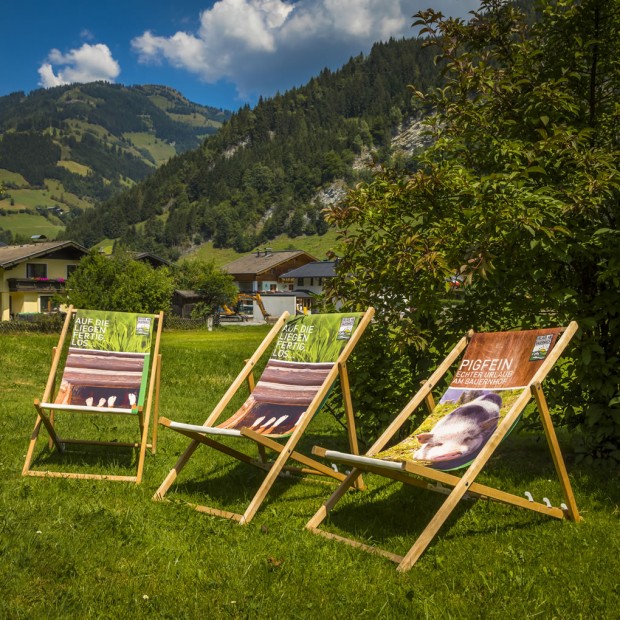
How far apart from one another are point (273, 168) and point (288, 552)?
152 m

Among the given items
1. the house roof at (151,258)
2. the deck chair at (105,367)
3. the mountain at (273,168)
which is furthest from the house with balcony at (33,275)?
the mountain at (273,168)

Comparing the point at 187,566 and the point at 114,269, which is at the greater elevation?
the point at 187,566

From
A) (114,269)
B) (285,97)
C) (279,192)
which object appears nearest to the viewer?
(114,269)

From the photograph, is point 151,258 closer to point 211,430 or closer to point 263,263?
point 263,263

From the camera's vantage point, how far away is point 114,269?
35.9 metres

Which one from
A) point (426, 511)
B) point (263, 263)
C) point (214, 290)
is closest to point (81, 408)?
point (426, 511)

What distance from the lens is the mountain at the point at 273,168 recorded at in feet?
451

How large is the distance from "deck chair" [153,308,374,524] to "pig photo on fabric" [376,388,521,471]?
750mm

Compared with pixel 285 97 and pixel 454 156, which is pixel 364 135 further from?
pixel 454 156

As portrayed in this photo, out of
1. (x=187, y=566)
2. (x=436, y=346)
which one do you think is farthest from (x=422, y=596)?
(x=436, y=346)

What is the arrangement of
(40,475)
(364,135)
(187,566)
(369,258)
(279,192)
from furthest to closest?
1. (364,135)
2. (279,192)
3. (369,258)
4. (40,475)
5. (187,566)

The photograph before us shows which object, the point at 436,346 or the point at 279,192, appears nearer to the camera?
the point at 436,346

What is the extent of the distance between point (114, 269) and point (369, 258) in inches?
Answer: 1267

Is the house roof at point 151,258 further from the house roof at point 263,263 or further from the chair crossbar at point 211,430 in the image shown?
the chair crossbar at point 211,430
